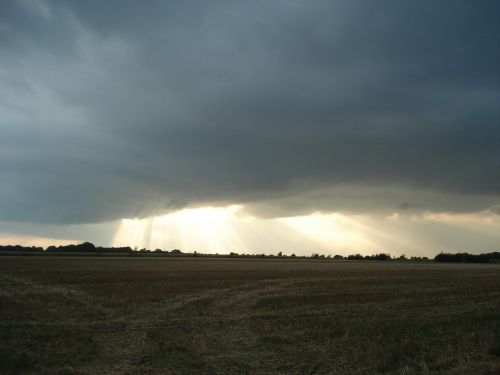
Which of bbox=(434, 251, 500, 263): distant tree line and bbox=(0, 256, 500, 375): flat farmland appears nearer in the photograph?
bbox=(0, 256, 500, 375): flat farmland

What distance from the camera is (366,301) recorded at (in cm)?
2552

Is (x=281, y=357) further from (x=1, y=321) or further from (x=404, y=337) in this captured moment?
(x=1, y=321)

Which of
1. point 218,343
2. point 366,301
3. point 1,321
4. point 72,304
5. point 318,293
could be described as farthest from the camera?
point 318,293

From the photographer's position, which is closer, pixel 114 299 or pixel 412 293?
pixel 114 299

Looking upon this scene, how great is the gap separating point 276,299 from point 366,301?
19.2 ft

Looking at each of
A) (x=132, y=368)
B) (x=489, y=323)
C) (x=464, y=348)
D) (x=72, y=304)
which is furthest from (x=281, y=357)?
(x=72, y=304)

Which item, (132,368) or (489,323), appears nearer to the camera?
(132,368)

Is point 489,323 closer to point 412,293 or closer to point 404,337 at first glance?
point 404,337

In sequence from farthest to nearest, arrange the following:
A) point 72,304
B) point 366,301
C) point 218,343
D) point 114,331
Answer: point 366,301, point 72,304, point 114,331, point 218,343

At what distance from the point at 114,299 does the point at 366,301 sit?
16.4m

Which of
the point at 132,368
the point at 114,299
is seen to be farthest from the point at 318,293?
the point at 132,368

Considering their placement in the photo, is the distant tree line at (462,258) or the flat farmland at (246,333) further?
the distant tree line at (462,258)

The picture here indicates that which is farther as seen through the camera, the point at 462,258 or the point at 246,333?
the point at 462,258

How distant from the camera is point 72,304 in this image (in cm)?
2373
